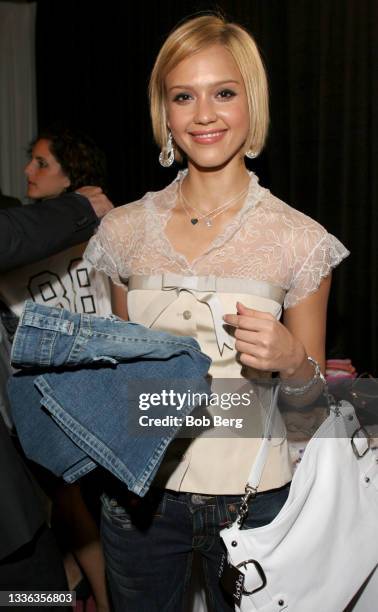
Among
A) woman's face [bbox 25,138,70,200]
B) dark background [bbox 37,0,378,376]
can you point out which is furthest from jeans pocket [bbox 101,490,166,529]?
woman's face [bbox 25,138,70,200]

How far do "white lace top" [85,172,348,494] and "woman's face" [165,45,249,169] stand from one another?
13 cm

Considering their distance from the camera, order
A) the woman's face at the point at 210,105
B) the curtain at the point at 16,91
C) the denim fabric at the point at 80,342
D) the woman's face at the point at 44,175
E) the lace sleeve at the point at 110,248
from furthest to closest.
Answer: the curtain at the point at 16,91 → the woman's face at the point at 44,175 → the lace sleeve at the point at 110,248 → the woman's face at the point at 210,105 → the denim fabric at the point at 80,342

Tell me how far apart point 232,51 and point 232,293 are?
468mm

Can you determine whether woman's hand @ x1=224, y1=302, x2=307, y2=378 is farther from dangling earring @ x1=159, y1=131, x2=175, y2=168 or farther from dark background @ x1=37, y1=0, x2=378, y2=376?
dark background @ x1=37, y1=0, x2=378, y2=376

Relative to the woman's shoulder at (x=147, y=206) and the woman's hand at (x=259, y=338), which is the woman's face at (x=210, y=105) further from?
the woman's hand at (x=259, y=338)

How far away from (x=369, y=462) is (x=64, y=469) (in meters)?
0.56

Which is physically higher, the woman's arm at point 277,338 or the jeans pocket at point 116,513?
the woman's arm at point 277,338

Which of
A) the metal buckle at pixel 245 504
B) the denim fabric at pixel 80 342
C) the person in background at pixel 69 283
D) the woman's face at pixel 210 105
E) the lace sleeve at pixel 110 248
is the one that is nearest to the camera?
the denim fabric at pixel 80 342

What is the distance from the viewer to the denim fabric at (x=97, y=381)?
102 centimetres

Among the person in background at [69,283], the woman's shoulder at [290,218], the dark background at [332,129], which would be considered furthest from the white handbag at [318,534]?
the dark background at [332,129]

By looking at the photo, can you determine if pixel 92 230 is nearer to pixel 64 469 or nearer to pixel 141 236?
pixel 141 236

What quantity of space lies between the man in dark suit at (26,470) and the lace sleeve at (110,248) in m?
0.12

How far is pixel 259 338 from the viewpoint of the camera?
1.05 metres

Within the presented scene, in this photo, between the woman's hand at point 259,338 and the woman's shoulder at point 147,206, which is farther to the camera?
the woman's shoulder at point 147,206
